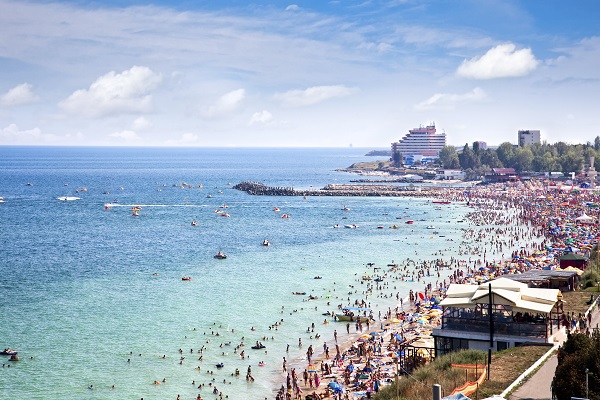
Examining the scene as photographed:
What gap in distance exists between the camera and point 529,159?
173m

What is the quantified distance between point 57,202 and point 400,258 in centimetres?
Result: 8018

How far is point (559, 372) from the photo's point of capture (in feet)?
57.5

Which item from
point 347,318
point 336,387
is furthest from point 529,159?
point 336,387

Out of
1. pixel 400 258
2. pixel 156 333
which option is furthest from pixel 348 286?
pixel 156 333

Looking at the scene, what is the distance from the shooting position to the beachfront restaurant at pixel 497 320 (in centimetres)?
2427

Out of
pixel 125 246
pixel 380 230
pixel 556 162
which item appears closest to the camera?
pixel 125 246

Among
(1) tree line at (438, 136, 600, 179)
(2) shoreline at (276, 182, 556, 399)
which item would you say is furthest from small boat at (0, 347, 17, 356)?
(1) tree line at (438, 136, 600, 179)

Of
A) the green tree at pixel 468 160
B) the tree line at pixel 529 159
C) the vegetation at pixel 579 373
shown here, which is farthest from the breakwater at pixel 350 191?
the vegetation at pixel 579 373

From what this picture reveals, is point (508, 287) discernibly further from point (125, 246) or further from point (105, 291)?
point (125, 246)

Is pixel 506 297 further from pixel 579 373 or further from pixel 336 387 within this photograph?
pixel 336 387

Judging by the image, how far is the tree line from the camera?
526ft

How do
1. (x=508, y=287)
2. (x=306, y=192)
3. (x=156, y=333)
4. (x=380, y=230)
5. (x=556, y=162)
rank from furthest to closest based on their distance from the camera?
(x=556, y=162)
(x=306, y=192)
(x=380, y=230)
(x=156, y=333)
(x=508, y=287)

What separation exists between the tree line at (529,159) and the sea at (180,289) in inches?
2513

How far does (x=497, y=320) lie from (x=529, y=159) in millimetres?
157504
